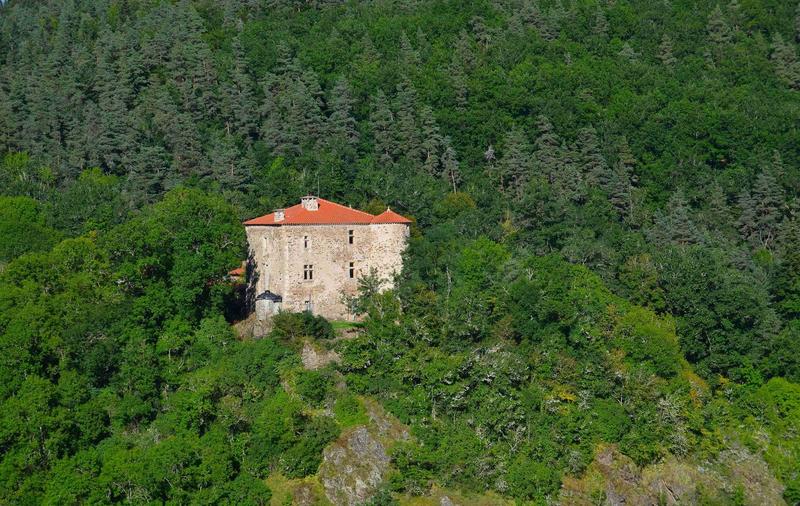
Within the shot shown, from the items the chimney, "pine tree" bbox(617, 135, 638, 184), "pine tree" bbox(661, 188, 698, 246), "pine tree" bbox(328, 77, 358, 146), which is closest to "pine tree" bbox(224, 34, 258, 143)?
"pine tree" bbox(328, 77, 358, 146)

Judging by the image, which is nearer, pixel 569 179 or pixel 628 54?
pixel 569 179

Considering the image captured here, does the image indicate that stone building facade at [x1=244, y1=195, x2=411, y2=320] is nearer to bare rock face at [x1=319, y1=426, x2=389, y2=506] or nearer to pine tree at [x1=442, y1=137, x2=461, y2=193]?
bare rock face at [x1=319, y1=426, x2=389, y2=506]

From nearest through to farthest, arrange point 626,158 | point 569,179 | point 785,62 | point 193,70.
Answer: point 569,179, point 626,158, point 193,70, point 785,62

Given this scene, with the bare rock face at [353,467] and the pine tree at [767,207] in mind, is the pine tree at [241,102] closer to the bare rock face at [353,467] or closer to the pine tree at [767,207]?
the bare rock face at [353,467]

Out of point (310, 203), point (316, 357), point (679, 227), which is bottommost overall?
point (316, 357)

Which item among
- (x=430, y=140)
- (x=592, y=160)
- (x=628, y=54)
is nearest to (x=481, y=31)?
(x=628, y=54)

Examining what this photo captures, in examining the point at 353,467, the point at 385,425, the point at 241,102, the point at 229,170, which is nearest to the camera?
the point at 353,467

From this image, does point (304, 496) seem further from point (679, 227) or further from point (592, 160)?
point (592, 160)
